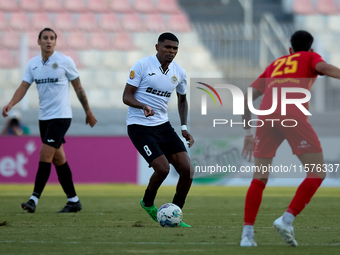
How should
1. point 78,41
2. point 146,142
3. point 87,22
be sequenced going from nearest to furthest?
point 146,142 < point 78,41 < point 87,22

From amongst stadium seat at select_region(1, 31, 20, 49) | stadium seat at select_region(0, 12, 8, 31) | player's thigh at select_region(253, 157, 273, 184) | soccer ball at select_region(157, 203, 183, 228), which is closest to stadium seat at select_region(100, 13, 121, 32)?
stadium seat at select_region(1, 31, 20, 49)

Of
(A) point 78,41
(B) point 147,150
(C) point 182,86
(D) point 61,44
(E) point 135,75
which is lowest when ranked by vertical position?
(B) point 147,150

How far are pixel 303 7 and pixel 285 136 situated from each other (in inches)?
582

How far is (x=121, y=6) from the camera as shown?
18766 mm

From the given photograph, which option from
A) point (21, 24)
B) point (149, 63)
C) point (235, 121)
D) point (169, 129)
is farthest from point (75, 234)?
point (21, 24)

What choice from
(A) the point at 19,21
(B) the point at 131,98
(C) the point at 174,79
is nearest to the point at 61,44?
(A) the point at 19,21

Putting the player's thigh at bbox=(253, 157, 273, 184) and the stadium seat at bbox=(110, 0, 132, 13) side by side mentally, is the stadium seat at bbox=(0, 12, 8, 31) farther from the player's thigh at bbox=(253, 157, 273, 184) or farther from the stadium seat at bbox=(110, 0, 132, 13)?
the player's thigh at bbox=(253, 157, 273, 184)

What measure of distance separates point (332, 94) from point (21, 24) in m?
10.0

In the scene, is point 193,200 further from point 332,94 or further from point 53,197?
point 332,94

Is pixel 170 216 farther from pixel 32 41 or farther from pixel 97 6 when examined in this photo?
pixel 97 6

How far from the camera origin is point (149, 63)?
6082mm

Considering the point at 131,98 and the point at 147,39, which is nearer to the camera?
the point at 131,98

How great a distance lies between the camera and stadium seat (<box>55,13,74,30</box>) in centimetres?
1806

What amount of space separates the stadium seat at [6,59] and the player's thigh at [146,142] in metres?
12.2
